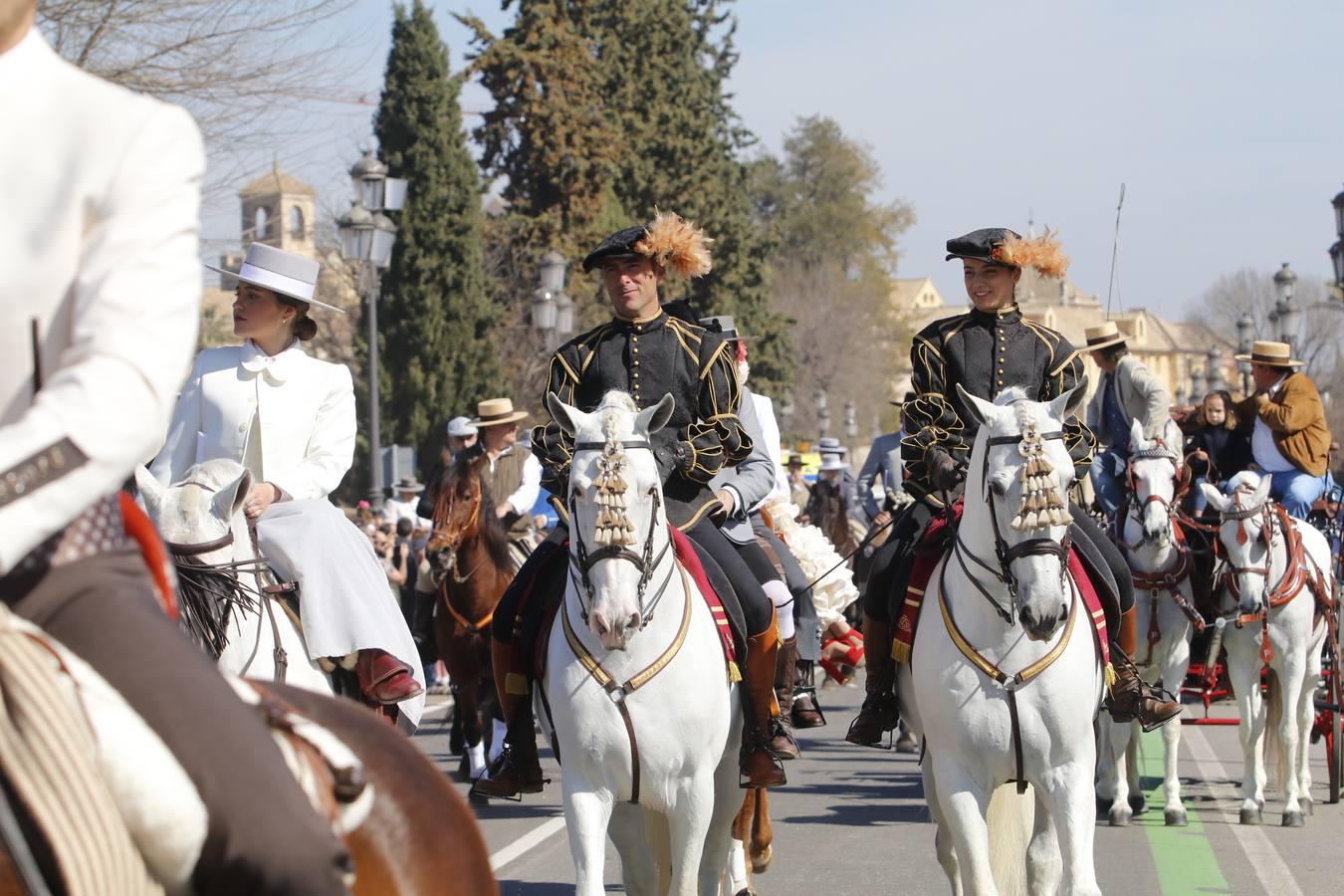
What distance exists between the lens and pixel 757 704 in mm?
8234

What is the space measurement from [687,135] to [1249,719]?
50533 millimetres

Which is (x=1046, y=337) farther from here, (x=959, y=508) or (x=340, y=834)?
(x=340, y=834)

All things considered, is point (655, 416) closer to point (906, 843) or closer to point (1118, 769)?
point (906, 843)

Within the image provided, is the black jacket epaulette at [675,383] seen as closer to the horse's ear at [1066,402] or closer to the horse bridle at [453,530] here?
the horse's ear at [1066,402]

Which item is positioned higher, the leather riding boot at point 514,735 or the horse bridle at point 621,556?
the horse bridle at point 621,556

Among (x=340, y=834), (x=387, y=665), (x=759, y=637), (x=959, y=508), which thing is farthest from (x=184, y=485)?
(x=340, y=834)

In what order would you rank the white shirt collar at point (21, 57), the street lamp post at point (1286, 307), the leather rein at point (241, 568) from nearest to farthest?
1. the white shirt collar at point (21, 57)
2. the leather rein at point (241, 568)
3. the street lamp post at point (1286, 307)

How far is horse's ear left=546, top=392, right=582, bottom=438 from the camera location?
7.25 meters

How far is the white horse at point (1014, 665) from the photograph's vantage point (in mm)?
7336

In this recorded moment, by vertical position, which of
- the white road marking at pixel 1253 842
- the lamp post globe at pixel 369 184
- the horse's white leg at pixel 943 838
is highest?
the lamp post globe at pixel 369 184

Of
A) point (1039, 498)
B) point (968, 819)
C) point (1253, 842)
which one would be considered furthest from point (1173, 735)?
point (1039, 498)

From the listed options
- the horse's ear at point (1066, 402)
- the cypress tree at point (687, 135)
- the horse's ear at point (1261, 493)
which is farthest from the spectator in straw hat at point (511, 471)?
the cypress tree at point (687, 135)

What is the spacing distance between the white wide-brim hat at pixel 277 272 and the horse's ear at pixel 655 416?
1617 millimetres

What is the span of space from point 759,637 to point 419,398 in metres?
44.5
